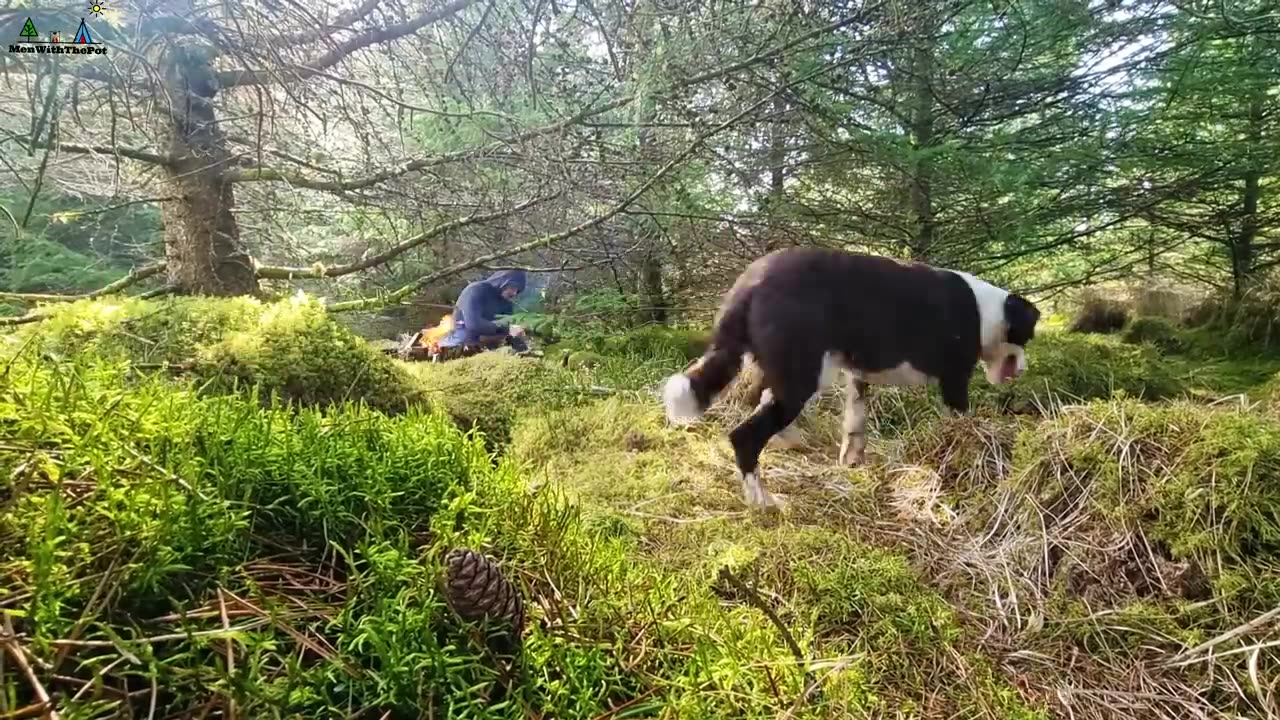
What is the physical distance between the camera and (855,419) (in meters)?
2.96

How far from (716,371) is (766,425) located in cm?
29

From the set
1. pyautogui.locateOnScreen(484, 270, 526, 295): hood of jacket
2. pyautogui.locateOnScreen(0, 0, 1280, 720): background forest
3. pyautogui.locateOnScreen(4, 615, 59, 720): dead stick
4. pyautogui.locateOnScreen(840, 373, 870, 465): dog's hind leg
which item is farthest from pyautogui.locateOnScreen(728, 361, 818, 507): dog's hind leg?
pyautogui.locateOnScreen(484, 270, 526, 295): hood of jacket

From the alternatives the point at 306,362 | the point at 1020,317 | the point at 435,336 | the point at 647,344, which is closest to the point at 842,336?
the point at 1020,317

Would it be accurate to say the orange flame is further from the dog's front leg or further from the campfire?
the dog's front leg

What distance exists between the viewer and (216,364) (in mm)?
2254

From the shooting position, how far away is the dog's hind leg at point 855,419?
9.57ft

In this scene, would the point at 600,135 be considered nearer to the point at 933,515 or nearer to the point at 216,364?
the point at 216,364

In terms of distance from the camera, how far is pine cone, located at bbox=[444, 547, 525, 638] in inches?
31.2

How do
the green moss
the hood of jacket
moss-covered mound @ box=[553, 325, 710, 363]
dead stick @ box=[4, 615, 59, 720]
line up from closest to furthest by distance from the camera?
dead stick @ box=[4, 615, 59, 720] < the green moss < moss-covered mound @ box=[553, 325, 710, 363] < the hood of jacket

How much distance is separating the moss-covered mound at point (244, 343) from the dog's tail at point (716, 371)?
1.14 metres

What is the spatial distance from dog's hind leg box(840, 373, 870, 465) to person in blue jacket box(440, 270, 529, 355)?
3114 mm

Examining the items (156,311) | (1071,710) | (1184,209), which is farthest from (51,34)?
(1184,209)

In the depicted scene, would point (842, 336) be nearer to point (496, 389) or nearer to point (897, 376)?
point (897, 376)

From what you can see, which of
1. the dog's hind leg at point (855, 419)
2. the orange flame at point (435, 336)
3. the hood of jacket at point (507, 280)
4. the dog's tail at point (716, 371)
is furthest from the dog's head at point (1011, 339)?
the orange flame at point (435, 336)
